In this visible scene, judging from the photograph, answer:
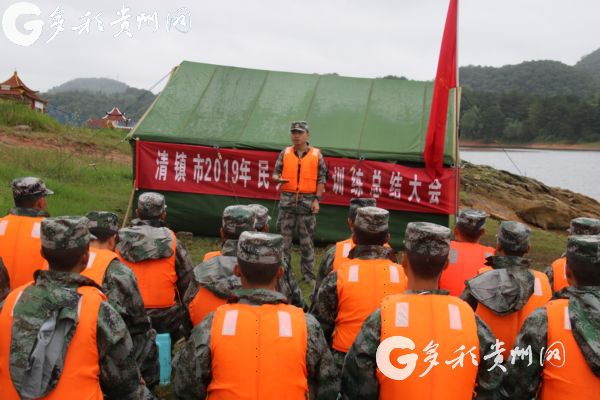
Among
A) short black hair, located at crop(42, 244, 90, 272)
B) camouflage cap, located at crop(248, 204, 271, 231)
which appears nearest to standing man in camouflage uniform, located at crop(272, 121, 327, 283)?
camouflage cap, located at crop(248, 204, 271, 231)

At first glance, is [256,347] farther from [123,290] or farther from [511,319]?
[511,319]

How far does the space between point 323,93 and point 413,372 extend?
766 cm

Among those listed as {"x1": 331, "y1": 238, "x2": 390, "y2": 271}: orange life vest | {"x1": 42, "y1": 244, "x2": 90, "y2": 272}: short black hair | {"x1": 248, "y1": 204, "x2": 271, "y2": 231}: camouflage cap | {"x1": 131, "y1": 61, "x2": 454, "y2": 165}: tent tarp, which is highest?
{"x1": 131, "y1": 61, "x2": 454, "y2": 165}: tent tarp

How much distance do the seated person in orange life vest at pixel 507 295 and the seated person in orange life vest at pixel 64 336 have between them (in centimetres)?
189

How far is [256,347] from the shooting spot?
2.15 m

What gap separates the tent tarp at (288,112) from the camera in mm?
8383

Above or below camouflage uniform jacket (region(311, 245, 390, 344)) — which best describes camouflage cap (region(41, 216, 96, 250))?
above

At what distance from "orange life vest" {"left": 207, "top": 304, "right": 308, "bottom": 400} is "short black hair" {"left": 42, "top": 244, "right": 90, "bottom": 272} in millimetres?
604

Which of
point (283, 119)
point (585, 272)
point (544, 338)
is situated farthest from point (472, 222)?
point (283, 119)

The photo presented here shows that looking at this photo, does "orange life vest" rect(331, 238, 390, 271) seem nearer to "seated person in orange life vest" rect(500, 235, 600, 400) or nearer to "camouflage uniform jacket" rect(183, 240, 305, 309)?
"camouflage uniform jacket" rect(183, 240, 305, 309)

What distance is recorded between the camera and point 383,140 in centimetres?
847

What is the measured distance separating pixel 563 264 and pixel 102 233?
9.73 feet

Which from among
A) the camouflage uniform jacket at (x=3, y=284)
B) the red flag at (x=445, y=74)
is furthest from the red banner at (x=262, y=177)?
the camouflage uniform jacket at (x=3, y=284)

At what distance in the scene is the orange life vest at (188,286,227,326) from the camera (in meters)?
3.19
